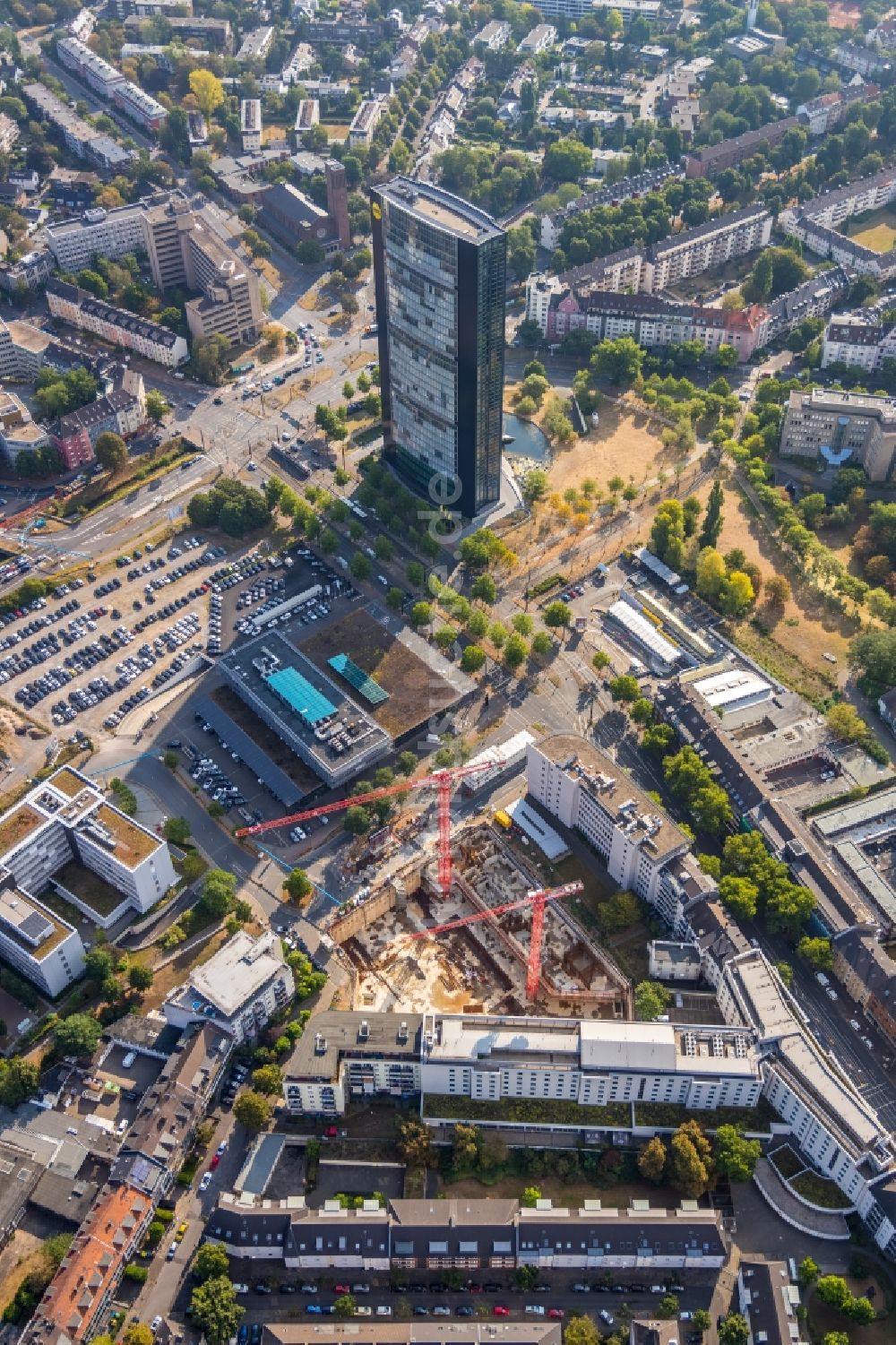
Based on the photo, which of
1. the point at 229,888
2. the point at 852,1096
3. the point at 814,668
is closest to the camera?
the point at 852,1096

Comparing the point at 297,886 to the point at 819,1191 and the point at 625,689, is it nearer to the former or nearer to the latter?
the point at 625,689

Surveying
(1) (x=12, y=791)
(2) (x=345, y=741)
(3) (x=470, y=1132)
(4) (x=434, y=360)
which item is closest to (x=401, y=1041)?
(3) (x=470, y=1132)

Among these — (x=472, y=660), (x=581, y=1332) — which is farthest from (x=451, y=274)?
(x=581, y=1332)

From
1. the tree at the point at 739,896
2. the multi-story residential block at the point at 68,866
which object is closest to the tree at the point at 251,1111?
the multi-story residential block at the point at 68,866

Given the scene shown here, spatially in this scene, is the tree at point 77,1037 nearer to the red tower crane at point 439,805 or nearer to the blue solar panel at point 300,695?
the red tower crane at point 439,805

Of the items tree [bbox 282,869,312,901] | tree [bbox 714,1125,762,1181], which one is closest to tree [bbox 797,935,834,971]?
tree [bbox 714,1125,762,1181]

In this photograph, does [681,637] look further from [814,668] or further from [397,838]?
[397,838]
